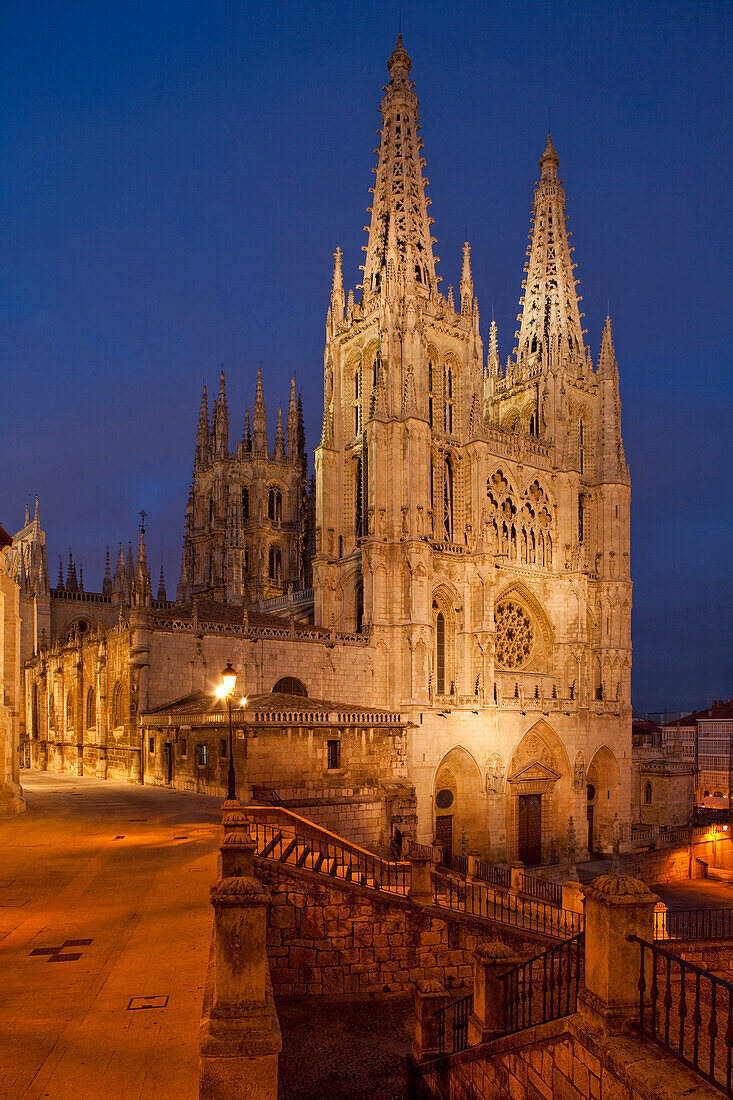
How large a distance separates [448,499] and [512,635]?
331 inches

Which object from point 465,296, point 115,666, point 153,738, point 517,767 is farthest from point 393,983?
point 465,296

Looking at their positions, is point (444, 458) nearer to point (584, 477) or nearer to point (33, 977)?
point (584, 477)

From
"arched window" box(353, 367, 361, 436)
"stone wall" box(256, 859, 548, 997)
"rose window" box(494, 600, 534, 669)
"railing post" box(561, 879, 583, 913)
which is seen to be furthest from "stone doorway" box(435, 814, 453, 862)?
"stone wall" box(256, 859, 548, 997)

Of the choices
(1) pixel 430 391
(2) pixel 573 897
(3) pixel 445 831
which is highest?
(1) pixel 430 391

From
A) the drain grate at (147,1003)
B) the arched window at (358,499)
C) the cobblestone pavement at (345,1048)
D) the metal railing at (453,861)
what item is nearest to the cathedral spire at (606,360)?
the arched window at (358,499)

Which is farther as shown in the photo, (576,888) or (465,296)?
(465,296)

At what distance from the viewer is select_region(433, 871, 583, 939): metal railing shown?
15891mm

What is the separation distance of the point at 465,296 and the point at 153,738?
2825 cm

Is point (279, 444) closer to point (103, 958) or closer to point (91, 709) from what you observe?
point (91, 709)

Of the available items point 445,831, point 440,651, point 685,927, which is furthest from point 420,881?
point 440,651

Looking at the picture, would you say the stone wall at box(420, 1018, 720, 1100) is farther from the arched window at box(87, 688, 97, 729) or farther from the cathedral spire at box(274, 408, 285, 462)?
the cathedral spire at box(274, 408, 285, 462)

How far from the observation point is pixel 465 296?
43.2m

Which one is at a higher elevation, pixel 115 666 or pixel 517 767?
pixel 115 666

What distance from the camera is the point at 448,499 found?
41375 mm
